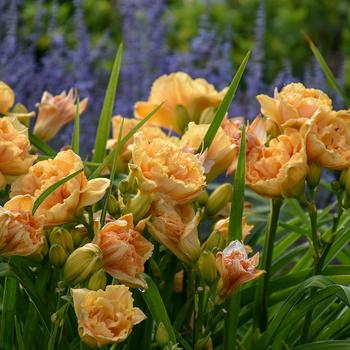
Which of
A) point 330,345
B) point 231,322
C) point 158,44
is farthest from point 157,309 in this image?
point 158,44

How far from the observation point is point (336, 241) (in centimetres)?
148

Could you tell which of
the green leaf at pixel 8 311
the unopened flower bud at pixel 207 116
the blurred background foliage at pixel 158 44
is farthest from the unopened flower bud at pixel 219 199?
the blurred background foliage at pixel 158 44

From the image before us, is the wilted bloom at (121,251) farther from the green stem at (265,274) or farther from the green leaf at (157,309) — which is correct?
the green stem at (265,274)

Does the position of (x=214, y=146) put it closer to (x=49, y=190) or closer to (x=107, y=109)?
(x=107, y=109)

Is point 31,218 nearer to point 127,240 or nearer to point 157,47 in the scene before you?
point 127,240

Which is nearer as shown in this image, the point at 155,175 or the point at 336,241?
the point at 155,175

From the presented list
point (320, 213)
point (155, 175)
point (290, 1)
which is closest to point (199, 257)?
point (155, 175)

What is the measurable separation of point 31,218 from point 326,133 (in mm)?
436

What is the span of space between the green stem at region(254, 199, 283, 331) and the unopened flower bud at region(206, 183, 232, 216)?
0.22 feet

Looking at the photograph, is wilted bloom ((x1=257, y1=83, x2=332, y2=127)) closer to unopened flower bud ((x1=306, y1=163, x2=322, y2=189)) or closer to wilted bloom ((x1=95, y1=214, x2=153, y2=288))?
unopened flower bud ((x1=306, y1=163, x2=322, y2=189))

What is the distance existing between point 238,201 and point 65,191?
0.84ft

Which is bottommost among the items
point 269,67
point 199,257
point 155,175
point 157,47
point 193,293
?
point 269,67

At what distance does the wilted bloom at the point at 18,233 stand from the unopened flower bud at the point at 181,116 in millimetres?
515

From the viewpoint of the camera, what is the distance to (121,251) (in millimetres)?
1186
